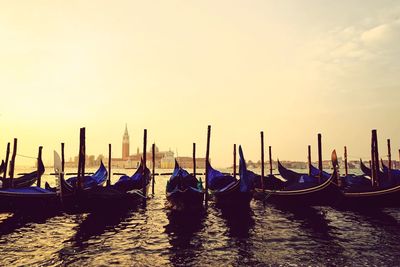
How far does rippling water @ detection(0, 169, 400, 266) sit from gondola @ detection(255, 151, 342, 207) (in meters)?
0.64

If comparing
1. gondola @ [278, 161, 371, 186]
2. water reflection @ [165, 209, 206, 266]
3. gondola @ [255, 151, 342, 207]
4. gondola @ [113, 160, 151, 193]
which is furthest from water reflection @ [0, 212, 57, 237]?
gondola @ [278, 161, 371, 186]

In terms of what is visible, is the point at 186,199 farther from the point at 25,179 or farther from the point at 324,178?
the point at 25,179

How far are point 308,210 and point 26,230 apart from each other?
11813 millimetres

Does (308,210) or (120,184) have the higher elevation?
(120,184)

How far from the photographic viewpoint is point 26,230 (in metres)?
10.6

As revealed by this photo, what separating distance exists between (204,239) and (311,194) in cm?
630

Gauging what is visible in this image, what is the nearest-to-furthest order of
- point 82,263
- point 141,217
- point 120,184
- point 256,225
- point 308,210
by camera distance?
point 82,263, point 256,225, point 141,217, point 308,210, point 120,184

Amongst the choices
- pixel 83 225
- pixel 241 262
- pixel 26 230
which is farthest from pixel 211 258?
pixel 26 230

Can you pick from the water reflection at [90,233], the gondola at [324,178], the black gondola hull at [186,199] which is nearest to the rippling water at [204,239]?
the water reflection at [90,233]

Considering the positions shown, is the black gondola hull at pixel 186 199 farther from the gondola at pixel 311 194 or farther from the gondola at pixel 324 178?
the gondola at pixel 324 178

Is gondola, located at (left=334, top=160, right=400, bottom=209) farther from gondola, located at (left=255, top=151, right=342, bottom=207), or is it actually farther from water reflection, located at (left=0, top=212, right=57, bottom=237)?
water reflection, located at (left=0, top=212, right=57, bottom=237)

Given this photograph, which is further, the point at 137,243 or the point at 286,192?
the point at 286,192

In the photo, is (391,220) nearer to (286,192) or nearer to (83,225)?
(286,192)

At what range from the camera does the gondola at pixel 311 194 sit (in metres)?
12.9
